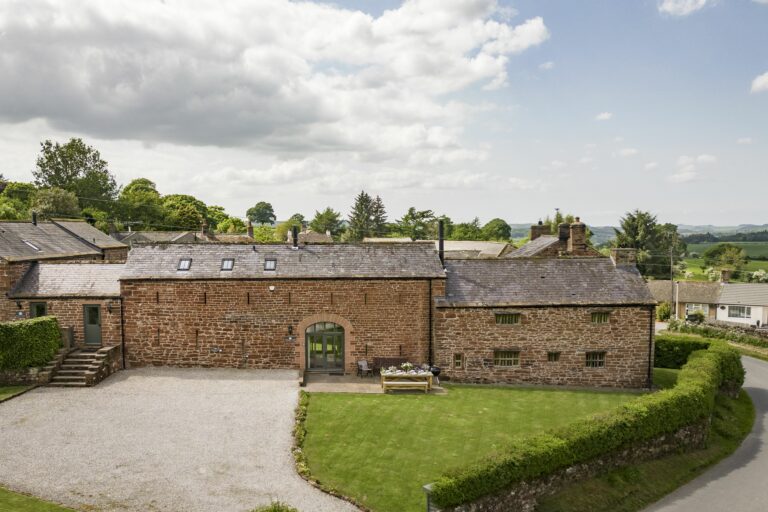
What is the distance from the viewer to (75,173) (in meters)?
83.9

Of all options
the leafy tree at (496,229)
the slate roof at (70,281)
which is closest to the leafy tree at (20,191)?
the slate roof at (70,281)

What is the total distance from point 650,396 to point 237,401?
15270mm

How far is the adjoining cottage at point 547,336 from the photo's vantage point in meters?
23.3

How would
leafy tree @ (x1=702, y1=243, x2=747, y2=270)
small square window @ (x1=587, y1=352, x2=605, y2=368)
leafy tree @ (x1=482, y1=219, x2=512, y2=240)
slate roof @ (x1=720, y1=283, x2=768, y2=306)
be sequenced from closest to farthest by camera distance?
small square window @ (x1=587, y1=352, x2=605, y2=368), slate roof @ (x1=720, y1=283, x2=768, y2=306), leafy tree @ (x1=702, y1=243, x2=747, y2=270), leafy tree @ (x1=482, y1=219, x2=512, y2=240)

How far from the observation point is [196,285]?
77.9ft

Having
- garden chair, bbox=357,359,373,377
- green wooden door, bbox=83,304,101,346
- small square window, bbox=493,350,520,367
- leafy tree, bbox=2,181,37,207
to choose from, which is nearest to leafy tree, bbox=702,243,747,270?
small square window, bbox=493,350,520,367

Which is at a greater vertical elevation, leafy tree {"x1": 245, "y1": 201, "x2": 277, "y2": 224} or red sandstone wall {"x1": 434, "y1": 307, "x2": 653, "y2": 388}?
leafy tree {"x1": 245, "y1": 201, "x2": 277, "y2": 224}

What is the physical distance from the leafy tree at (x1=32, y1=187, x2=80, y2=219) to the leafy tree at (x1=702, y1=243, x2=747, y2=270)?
109175 millimetres

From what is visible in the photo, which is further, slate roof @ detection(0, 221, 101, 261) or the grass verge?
slate roof @ detection(0, 221, 101, 261)

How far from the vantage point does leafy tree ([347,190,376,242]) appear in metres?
118

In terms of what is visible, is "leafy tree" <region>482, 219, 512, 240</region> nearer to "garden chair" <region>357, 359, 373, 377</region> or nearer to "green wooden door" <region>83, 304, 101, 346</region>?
"garden chair" <region>357, 359, 373, 377</region>

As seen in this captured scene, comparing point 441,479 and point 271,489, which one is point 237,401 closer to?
point 271,489

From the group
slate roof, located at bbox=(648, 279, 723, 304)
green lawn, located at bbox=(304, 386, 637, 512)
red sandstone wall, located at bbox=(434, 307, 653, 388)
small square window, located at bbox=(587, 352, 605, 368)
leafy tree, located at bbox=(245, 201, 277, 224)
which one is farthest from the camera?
leafy tree, located at bbox=(245, 201, 277, 224)

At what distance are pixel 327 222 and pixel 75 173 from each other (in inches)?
2157
